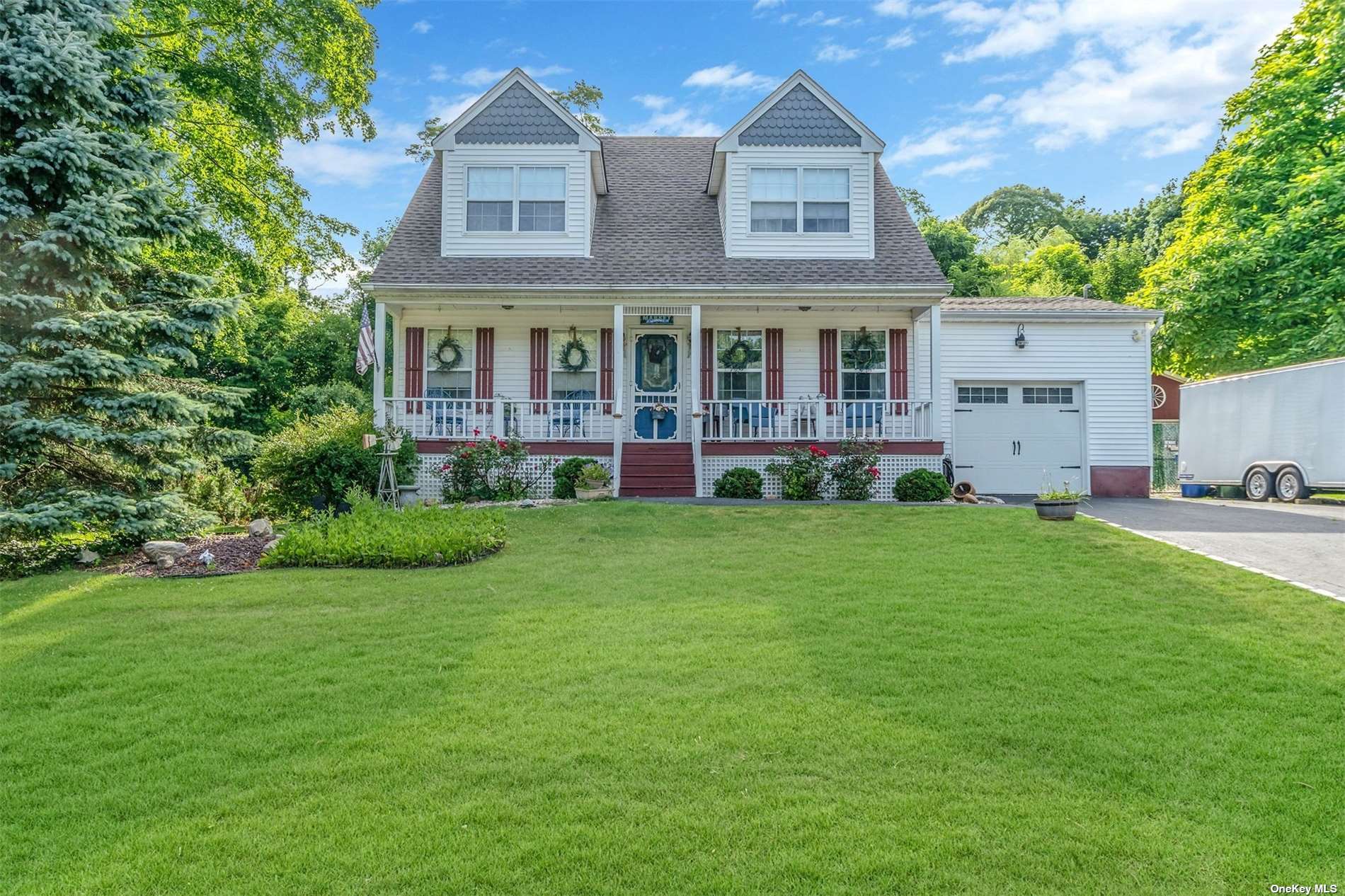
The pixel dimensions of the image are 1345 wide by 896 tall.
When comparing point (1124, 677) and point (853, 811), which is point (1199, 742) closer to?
point (1124, 677)

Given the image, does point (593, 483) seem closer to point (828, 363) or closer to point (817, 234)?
point (828, 363)

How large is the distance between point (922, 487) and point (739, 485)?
3.07 metres

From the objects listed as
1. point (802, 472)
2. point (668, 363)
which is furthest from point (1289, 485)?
point (668, 363)

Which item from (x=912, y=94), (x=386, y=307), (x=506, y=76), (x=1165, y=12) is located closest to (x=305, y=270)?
(x=386, y=307)

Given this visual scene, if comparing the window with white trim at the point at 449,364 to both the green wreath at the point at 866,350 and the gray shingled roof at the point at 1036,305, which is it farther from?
the gray shingled roof at the point at 1036,305

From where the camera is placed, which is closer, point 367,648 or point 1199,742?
point 1199,742

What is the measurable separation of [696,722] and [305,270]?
589 inches

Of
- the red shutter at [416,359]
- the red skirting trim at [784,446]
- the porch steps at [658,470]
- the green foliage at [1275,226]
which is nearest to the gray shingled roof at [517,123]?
the red shutter at [416,359]

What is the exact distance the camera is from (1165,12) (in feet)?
47.8

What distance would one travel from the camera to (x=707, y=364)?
15.1 m

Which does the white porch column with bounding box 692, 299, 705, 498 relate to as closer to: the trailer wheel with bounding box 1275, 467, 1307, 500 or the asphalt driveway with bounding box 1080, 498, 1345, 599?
the asphalt driveway with bounding box 1080, 498, 1345, 599

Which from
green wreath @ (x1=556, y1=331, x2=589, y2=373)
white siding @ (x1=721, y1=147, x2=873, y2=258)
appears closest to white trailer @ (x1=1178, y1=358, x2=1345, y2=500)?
white siding @ (x1=721, y1=147, x2=873, y2=258)

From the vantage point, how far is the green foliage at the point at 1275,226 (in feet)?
55.4

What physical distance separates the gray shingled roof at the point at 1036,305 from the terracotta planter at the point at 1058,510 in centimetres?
618
